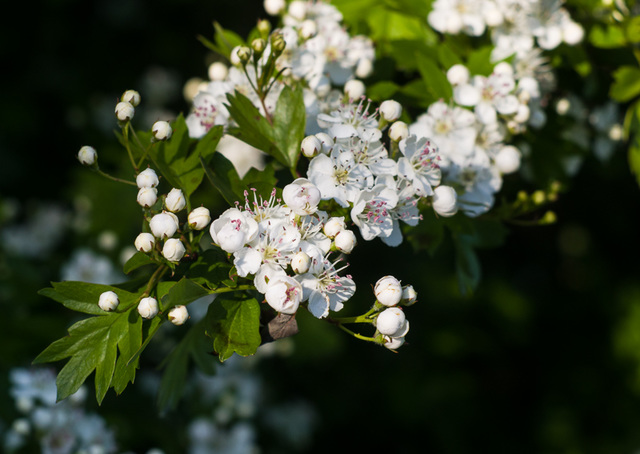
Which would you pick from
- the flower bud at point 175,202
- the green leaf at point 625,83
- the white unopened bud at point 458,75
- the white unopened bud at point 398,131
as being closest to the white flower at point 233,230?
the flower bud at point 175,202

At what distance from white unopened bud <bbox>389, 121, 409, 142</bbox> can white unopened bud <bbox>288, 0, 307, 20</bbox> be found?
62cm

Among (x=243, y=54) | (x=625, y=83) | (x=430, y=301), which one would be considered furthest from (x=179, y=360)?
(x=430, y=301)

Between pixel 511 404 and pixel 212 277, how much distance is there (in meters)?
4.14

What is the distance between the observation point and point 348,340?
4.51 metres

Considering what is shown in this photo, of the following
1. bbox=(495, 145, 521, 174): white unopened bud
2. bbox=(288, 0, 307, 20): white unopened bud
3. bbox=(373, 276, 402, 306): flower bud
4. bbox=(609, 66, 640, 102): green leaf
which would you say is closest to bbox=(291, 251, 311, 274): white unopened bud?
bbox=(373, 276, 402, 306): flower bud

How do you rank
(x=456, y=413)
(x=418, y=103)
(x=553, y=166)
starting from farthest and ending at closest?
(x=456, y=413)
(x=553, y=166)
(x=418, y=103)

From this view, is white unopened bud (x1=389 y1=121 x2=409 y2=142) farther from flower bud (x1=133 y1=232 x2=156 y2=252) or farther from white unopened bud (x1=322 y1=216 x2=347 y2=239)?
flower bud (x1=133 y1=232 x2=156 y2=252)

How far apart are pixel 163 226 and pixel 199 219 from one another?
0.26ft

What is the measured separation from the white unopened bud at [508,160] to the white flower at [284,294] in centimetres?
85

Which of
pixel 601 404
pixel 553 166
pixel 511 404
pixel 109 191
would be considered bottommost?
pixel 511 404

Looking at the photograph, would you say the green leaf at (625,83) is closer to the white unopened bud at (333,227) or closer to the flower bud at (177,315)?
the white unopened bud at (333,227)

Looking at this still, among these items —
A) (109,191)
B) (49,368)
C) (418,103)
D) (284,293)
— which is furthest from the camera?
(109,191)

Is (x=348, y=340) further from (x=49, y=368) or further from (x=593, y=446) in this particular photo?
(x=49, y=368)

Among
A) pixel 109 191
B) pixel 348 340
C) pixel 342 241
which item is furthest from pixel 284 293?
pixel 348 340
